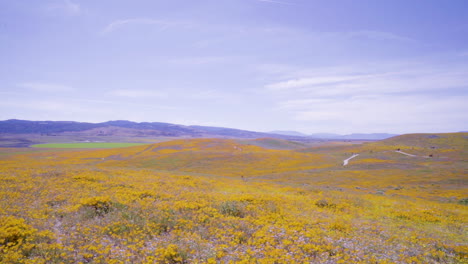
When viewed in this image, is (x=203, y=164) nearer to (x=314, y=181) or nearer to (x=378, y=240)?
(x=314, y=181)

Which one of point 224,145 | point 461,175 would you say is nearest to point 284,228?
point 461,175

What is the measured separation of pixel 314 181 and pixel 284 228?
1164 inches

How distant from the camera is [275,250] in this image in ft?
25.3

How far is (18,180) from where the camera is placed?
599 inches

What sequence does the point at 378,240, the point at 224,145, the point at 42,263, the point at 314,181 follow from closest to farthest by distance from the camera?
the point at 42,263, the point at 378,240, the point at 314,181, the point at 224,145

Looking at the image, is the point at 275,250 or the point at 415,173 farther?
the point at 415,173

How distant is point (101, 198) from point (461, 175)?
4829 centimetres

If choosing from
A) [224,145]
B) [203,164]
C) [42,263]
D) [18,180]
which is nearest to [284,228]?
[42,263]

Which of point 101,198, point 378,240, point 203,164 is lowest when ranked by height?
point 203,164

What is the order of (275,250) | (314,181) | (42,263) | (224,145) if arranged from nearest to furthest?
(42,263), (275,250), (314,181), (224,145)

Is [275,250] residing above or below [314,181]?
above

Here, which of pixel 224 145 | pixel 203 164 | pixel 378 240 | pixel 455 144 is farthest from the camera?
pixel 224 145

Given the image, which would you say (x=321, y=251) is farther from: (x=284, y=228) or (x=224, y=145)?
(x=224, y=145)

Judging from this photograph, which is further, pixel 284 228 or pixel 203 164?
pixel 203 164
